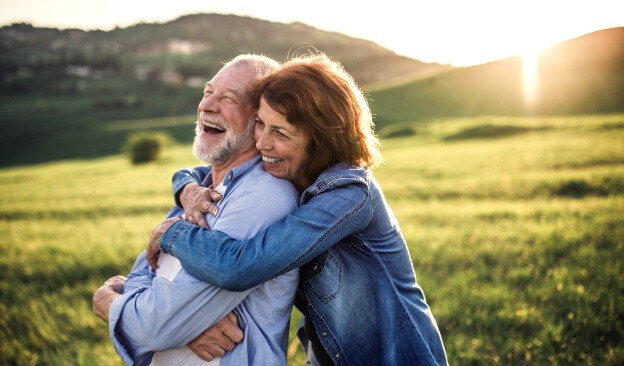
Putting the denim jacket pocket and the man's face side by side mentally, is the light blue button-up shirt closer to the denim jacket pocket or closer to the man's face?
the denim jacket pocket

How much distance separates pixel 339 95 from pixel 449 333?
291 cm

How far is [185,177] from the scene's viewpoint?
10.8 feet

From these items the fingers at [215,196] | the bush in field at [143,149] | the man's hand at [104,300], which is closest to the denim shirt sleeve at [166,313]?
the man's hand at [104,300]

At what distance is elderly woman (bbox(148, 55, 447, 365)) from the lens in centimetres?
218

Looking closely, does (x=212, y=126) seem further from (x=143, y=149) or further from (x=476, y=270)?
(x=143, y=149)

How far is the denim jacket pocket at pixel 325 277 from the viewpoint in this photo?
92.2 inches

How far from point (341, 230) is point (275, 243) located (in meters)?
0.36

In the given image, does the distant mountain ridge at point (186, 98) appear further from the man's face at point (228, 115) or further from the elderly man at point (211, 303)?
the elderly man at point (211, 303)

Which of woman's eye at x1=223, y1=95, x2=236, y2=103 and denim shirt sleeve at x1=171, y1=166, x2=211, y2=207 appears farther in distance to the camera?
denim shirt sleeve at x1=171, y1=166, x2=211, y2=207

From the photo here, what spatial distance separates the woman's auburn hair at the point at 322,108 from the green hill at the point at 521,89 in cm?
3898

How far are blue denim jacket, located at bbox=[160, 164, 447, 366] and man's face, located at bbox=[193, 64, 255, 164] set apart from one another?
2.78ft

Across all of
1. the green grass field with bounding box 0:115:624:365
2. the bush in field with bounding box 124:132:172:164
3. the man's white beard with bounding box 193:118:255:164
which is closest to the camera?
the man's white beard with bounding box 193:118:255:164

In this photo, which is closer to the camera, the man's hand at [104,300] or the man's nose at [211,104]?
the man's hand at [104,300]

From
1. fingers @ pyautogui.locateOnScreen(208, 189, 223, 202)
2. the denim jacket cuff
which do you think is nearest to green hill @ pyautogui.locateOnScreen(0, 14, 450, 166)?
fingers @ pyautogui.locateOnScreen(208, 189, 223, 202)
